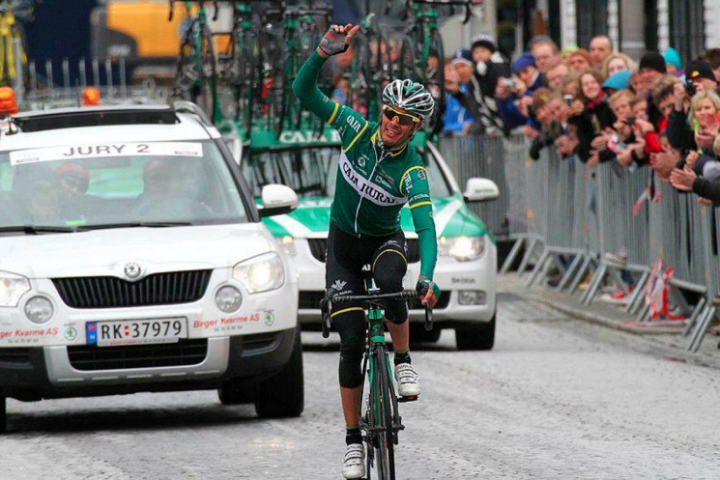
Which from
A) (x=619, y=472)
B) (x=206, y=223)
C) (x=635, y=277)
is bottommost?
(x=635, y=277)

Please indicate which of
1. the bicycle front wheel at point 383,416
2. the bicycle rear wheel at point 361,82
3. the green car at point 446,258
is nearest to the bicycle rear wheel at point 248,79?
A: the bicycle rear wheel at point 361,82

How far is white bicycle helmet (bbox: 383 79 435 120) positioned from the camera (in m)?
8.94

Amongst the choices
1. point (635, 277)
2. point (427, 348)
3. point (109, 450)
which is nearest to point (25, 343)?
point (109, 450)

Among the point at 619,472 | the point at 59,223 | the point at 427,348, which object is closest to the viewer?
the point at 619,472

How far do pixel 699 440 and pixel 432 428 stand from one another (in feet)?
5.08

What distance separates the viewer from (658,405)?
40.8ft

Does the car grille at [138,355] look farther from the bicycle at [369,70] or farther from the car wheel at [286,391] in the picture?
the bicycle at [369,70]

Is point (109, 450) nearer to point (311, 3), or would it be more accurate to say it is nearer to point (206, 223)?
point (206, 223)

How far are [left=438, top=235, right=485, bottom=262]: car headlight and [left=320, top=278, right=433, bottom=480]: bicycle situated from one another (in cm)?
701

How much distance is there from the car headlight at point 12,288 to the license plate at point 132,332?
0.41 meters

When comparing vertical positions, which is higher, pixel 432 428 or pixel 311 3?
pixel 311 3

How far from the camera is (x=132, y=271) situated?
11.2m

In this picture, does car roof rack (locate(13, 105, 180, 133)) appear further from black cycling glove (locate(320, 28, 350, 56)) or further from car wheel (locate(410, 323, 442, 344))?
car wheel (locate(410, 323, 442, 344))

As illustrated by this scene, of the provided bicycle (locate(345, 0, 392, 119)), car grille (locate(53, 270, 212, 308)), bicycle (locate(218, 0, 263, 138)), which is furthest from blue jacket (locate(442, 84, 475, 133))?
car grille (locate(53, 270, 212, 308))
